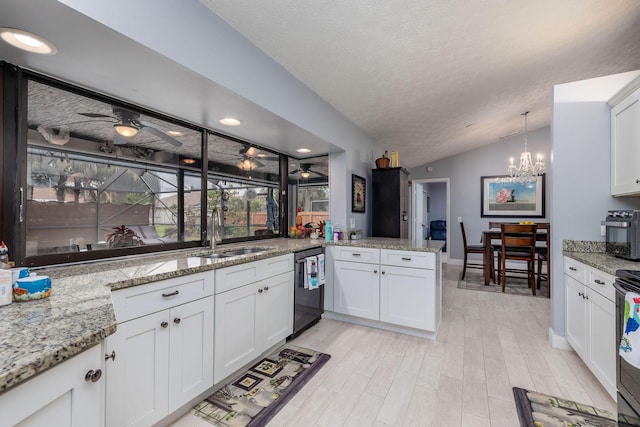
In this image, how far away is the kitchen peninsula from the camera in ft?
2.10

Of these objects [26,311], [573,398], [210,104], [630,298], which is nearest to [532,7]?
[630,298]

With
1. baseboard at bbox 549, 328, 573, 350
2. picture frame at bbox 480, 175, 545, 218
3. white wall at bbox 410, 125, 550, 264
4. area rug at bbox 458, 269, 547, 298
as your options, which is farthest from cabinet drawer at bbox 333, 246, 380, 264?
picture frame at bbox 480, 175, 545, 218

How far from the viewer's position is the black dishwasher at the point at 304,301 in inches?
102

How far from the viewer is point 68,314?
87cm

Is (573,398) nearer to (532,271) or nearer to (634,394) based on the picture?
(634,394)

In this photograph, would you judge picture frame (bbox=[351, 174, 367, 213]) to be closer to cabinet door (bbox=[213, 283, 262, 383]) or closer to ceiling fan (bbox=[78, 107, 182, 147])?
cabinet door (bbox=[213, 283, 262, 383])

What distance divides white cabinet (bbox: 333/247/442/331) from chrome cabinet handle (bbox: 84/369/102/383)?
2.36 meters

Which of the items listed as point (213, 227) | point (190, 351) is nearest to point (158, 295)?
point (190, 351)

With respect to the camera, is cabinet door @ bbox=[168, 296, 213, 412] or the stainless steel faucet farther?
the stainless steel faucet

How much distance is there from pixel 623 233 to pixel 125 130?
140 inches

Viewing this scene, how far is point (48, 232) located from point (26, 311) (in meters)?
0.97

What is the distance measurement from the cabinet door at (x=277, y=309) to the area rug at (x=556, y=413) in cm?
168

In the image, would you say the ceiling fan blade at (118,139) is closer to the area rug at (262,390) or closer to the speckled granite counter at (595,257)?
the area rug at (262,390)

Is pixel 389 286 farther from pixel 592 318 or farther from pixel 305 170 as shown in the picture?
pixel 305 170
